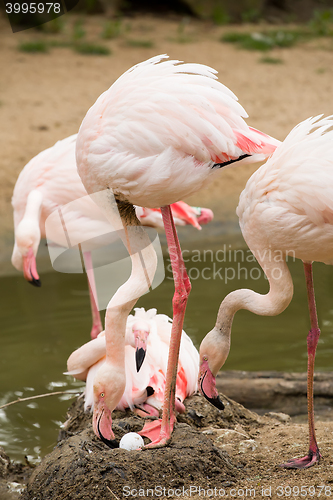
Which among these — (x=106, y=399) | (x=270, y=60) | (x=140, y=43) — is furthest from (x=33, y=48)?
(x=106, y=399)

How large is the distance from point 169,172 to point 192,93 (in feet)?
1.49

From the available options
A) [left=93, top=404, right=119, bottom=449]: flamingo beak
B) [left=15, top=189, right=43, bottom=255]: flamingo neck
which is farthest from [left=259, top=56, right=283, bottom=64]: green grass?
[left=93, top=404, right=119, bottom=449]: flamingo beak

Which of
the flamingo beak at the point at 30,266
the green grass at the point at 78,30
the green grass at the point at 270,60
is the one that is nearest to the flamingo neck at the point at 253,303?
the flamingo beak at the point at 30,266

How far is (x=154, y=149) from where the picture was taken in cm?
315

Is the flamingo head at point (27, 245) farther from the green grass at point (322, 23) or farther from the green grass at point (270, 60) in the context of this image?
the green grass at point (322, 23)

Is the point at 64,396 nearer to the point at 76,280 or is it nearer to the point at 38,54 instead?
the point at 76,280

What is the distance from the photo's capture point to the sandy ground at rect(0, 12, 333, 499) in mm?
8906

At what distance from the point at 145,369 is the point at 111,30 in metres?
9.99

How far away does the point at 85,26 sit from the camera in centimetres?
1320

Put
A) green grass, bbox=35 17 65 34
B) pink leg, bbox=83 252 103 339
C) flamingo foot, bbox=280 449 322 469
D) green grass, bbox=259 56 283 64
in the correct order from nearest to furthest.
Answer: flamingo foot, bbox=280 449 322 469
pink leg, bbox=83 252 103 339
green grass, bbox=259 56 283 64
green grass, bbox=35 17 65 34

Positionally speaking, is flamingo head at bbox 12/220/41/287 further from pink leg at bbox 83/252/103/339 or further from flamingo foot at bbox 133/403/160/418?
flamingo foot at bbox 133/403/160/418

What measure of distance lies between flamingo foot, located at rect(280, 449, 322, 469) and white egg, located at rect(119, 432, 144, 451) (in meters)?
0.78

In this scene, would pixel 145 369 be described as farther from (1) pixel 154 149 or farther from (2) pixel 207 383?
(1) pixel 154 149

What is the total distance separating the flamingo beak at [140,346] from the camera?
3.64 meters
